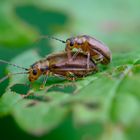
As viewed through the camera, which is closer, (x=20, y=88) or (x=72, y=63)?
(x=20, y=88)

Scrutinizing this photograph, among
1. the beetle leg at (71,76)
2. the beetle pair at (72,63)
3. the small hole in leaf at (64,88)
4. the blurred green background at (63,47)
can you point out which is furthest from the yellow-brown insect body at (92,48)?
the small hole in leaf at (64,88)

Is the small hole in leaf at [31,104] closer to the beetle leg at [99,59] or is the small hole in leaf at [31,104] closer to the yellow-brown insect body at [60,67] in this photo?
the yellow-brown insect body at [60,67]

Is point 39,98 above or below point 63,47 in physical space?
below

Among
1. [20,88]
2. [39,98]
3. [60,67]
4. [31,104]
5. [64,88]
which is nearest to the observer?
[31,104]

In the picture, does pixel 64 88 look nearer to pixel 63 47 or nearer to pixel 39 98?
pixel 39 98

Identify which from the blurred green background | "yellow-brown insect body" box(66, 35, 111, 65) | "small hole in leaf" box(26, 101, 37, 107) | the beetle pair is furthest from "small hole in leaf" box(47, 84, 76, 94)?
"yellow-brown insect body" box(66, 35, 111, 65)

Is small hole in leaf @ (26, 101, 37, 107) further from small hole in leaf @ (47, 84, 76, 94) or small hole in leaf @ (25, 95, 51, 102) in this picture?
small hole in leaf @ (47, 84, 76, 94)

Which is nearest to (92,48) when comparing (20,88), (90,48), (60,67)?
(90,48)
